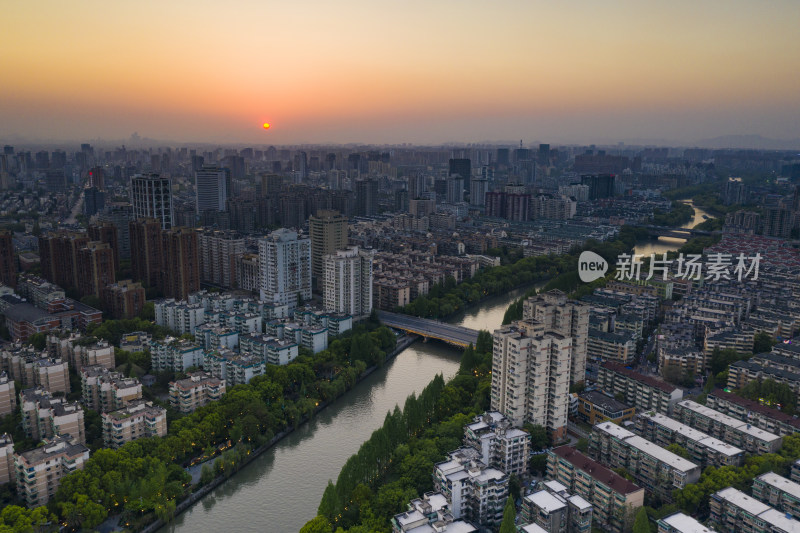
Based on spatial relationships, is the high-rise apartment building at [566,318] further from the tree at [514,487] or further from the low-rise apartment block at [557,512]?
the low-rise apartment block at [557,512]

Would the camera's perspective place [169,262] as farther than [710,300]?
Yes

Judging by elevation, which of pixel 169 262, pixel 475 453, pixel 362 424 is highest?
pixel 169 262

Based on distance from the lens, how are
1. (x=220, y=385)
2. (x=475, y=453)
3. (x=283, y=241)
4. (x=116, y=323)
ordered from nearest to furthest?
(x=475, y=453), (x=220, y=385), (x=116, y=323), (x=283, y=241)

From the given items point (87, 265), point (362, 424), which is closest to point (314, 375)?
point (362, 424)

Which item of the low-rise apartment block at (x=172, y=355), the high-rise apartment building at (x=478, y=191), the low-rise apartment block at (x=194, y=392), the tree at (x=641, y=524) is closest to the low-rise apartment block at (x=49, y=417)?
the low-rise apartment block at (x=194, y=392)

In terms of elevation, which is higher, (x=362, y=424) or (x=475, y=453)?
(x=475, y=453)

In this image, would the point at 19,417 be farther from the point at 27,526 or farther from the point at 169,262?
the point at 169,262

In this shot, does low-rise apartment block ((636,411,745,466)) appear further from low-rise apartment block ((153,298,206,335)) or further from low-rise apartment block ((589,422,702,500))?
low-rise apartment block ((153,298,206,335))
